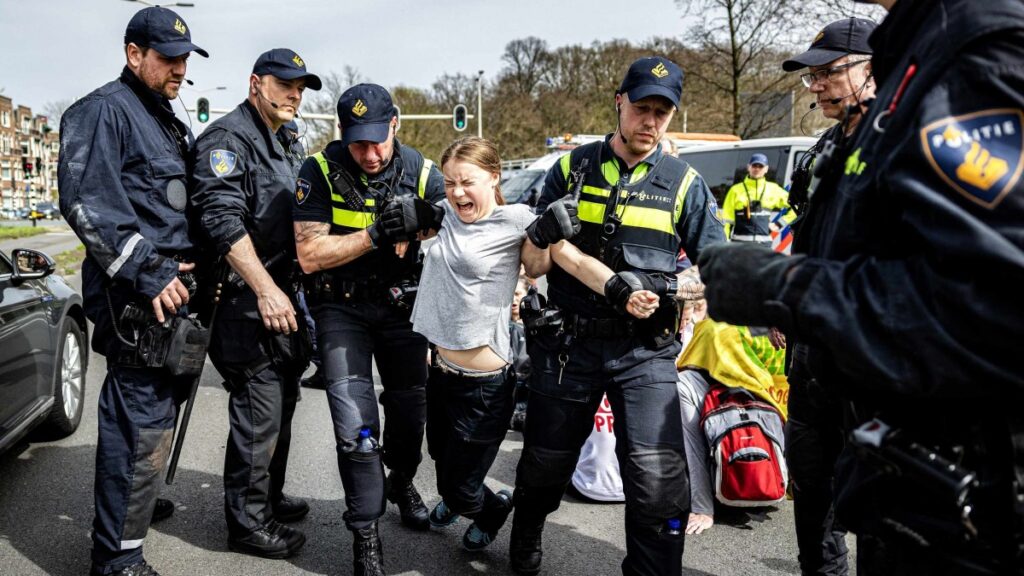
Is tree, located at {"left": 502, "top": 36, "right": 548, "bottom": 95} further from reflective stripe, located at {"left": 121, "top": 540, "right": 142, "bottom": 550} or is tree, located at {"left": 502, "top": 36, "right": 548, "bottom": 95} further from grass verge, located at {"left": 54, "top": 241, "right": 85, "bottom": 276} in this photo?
reflective stripe, located at {"left": 121, "top": 540, "right": 142, "bottom": 550}

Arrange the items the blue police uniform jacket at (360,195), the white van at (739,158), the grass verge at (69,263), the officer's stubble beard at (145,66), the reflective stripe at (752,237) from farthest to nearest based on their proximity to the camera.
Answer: the grass verge at (69,263), the white van at (739,158), the reflective stripe at (752,237), the blue police uniform jacket at (360,195), the officer's stubble beard at (145,66)

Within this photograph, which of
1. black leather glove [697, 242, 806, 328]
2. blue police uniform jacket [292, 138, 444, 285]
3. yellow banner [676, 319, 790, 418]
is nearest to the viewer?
black leather glove [697, 242, 806, 328]

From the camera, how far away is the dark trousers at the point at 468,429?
10.5ft

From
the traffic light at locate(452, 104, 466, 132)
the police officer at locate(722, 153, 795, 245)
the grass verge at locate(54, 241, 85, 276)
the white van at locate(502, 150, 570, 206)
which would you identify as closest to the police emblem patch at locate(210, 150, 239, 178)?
the police officer at locate(722, 153, 795, 245)

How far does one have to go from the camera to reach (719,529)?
3.74 meters

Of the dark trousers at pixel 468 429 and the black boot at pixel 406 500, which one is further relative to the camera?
the black boot at pixel 406 500

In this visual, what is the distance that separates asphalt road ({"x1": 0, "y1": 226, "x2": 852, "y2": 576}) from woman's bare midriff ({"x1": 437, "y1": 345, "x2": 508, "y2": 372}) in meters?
0.93

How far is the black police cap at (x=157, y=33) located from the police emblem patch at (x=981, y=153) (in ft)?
9.77

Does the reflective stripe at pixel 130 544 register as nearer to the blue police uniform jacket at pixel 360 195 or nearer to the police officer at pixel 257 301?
the police officer at pixel 257 301

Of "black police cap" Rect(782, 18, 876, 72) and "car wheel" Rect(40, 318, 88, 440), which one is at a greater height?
"black police cap" Rect(782, 18, 876, 72)

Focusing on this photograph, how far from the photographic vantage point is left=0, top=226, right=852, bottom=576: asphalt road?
3.34 meters

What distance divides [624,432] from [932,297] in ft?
5.52

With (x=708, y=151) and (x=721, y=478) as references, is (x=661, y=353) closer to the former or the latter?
(x=721, y=478)

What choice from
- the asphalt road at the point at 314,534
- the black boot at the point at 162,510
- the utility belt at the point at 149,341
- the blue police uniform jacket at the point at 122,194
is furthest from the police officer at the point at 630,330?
the black boot at the point at 162,510
